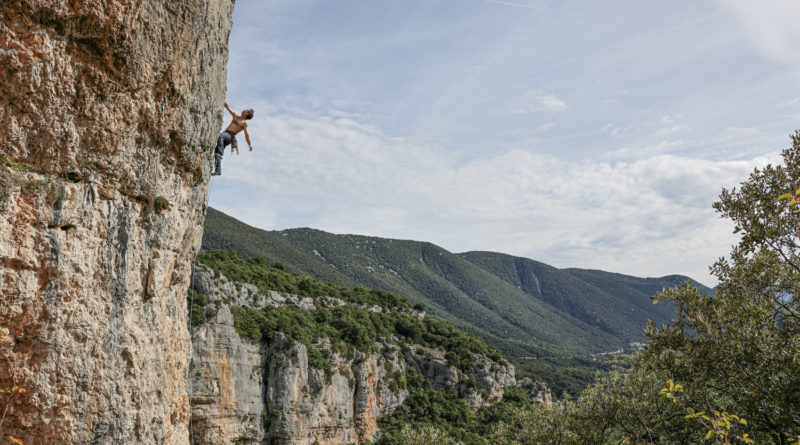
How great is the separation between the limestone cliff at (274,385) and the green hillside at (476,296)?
143 ft

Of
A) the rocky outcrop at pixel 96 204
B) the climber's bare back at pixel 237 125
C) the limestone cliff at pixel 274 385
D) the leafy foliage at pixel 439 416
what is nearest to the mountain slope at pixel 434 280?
the leafy foliage at pixel 439 416

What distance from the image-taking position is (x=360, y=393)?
38.8 m

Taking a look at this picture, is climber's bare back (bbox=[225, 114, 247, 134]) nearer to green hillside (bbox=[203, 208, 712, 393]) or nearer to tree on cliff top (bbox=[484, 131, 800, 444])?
tree on cliff top (bbox=[484, 131, 800, 444])

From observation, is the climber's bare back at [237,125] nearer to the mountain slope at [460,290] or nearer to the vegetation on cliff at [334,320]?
the vegetation on cliff at [334,320]

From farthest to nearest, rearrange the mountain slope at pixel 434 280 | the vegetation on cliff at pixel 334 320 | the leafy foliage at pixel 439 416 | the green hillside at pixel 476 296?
the mountain slope at pixel 434 280
the green hillside at pixel 476 296
the leafy foliage at pixel 439 416
the vegetation on cliff at pixel 334 320

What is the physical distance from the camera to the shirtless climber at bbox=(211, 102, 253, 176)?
411 inches

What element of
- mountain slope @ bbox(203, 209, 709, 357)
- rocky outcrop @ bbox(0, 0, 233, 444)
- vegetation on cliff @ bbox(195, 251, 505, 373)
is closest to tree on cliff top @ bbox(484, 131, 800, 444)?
rocky outcrop @ bbox(0, 0, 233, 444)

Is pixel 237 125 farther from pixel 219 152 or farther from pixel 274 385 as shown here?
pixel 274 385

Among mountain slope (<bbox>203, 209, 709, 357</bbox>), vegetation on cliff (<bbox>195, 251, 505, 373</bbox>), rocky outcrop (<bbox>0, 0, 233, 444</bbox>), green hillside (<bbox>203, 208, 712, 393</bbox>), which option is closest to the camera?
rocky outcrop (<bbox>0, 0, 233, 444</bbox>)

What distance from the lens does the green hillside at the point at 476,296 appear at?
87.8m

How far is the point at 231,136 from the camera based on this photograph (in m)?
10.7

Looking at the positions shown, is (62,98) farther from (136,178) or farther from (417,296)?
(417,296)

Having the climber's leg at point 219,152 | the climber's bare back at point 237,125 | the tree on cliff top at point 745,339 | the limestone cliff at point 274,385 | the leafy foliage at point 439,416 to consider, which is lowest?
the leafy foliage at point 439,416

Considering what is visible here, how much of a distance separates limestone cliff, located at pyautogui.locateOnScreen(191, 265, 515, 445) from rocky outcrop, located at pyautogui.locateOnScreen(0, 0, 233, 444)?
21.7m
